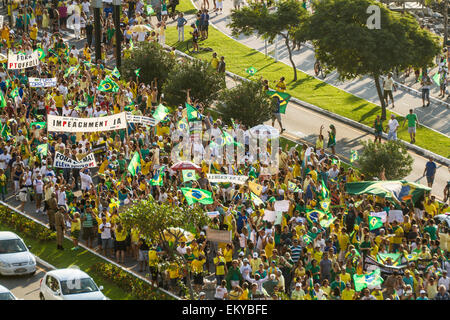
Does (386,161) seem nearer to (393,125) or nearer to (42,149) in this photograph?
(393,125)

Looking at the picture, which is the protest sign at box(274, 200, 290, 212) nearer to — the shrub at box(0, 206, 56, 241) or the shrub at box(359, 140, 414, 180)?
the shrub at box(359, 140, 414, 180)

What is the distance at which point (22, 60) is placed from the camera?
1641 inches

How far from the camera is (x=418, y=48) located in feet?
143

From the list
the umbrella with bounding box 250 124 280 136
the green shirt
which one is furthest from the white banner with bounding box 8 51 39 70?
the green shirt

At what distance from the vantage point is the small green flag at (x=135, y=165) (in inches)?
1292

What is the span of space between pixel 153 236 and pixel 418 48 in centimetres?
2048

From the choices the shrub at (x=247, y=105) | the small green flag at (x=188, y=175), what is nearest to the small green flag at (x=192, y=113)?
the shrub at (x=247, y=105)

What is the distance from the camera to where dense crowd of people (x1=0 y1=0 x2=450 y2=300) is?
2662 cm

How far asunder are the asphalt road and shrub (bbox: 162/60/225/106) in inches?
601

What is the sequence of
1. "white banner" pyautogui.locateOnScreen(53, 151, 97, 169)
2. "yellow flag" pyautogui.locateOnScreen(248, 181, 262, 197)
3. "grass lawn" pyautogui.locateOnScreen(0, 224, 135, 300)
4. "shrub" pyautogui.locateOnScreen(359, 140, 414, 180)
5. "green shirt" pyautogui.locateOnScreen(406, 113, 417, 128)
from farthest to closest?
"green shirt" pyautogui.locateOnScreen(406, 113, 417, 128) < "shrub" pyautogui.locateOnScreen(359, 140, 414, 180) < "white banner" pyautogui.locateOnScreen(53, 151, 97, 169) < "yellow flag" pyautogui.locateOnScreen(248, 181, 262, 197) < "grass lawn" pyautogui.locateOnScreen(0, 224, 135, 300)

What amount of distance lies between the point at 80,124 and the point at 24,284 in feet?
23.8

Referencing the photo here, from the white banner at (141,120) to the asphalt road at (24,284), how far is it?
8640 mm

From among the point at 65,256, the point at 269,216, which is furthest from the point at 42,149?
the point at 269,216

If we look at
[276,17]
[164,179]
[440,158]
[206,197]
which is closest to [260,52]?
[276,17]
